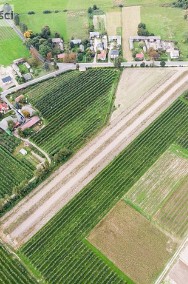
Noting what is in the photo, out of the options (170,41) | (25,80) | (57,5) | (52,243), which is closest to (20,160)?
(52,243)

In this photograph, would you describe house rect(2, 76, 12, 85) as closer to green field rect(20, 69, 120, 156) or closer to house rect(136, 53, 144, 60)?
green field rect(20, 69, 120, 156)

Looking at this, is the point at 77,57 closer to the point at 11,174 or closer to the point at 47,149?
the point at 47,149

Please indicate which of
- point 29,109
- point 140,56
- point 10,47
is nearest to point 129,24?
point 140,56

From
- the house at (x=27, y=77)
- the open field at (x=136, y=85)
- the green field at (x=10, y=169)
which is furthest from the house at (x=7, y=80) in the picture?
the open field at (x=136, y=85)

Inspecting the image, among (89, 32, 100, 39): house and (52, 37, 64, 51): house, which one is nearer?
(52, 37, 64, 51): house

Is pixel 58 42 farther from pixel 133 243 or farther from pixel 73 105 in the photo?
pixel 133 243

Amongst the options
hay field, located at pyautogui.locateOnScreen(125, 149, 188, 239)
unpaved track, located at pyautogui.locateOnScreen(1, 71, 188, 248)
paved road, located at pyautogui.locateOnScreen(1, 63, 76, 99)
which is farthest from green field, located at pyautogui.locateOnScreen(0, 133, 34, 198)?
→ hay field, located at pyautogui.locateOnScreen(125, 149, 188, 239)

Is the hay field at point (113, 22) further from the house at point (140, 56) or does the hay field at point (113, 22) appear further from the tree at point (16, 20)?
the tree at point (16, 20)
